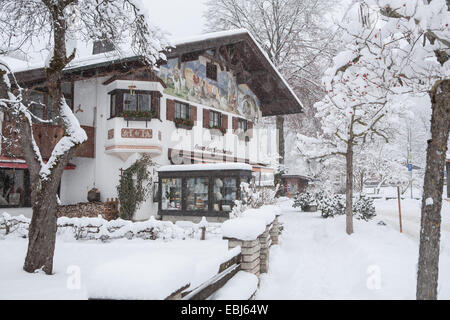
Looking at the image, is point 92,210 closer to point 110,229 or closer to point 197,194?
point 110,229

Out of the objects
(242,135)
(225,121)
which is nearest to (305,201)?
(242,135)

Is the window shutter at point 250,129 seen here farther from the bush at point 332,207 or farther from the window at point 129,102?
the window at point 129,102

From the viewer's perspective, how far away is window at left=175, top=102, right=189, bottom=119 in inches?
631

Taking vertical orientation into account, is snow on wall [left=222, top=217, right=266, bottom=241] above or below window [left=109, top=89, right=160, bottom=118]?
below

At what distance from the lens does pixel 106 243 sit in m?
10.1

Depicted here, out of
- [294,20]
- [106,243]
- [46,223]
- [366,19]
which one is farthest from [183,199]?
[294,20]

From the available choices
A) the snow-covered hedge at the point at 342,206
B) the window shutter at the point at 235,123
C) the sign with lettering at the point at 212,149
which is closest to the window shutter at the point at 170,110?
the sign with lettering at the point at 212,149

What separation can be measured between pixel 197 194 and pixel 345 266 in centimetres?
716

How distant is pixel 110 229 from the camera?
35.6 feet

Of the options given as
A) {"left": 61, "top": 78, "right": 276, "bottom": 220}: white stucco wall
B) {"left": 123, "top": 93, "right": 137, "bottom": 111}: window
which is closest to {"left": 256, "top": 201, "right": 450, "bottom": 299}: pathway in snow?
{"left": 61, "top": 78, "right": 276, "bottom": 220}: white stucco wall

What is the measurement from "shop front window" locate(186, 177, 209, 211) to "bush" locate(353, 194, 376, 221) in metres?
5.94

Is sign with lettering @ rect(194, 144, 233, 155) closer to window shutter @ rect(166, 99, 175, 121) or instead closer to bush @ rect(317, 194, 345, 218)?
window shutter @ rect(166, 99, 175, 121)

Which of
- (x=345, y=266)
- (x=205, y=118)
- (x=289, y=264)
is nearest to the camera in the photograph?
(x=345, y=266)
